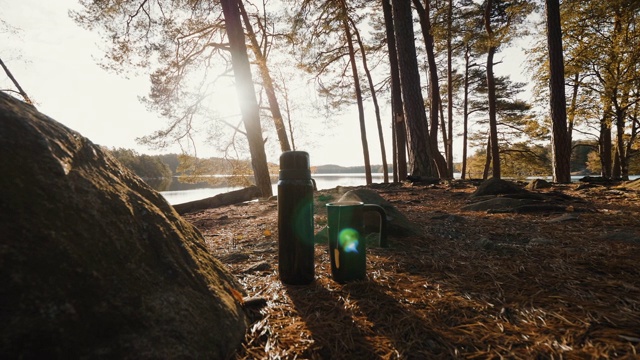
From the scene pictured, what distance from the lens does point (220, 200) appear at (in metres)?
7.08

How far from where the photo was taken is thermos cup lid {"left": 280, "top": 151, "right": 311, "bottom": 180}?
1.73 metres

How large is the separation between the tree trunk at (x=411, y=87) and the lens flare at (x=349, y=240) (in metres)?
6.52

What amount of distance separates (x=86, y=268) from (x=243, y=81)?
863 cm

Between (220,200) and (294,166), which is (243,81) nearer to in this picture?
(220,200)

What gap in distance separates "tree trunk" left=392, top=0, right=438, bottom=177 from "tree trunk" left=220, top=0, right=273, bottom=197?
432cm

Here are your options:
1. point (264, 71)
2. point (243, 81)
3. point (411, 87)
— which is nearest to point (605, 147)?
point (411, 87)

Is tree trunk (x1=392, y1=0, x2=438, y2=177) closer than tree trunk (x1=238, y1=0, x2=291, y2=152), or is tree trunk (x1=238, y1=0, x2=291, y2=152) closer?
tree trunk (x1=392, y1=0, x2=438, y2=177)

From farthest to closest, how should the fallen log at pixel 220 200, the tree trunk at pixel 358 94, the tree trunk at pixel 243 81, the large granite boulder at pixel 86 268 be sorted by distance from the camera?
the tree trunk at pixel 358 94 < the tree trunk at pixel 243 81 < the fallen log at pixel 220 200 < the large granite boulder at pixel 86 268

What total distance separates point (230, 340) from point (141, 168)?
9027 cm

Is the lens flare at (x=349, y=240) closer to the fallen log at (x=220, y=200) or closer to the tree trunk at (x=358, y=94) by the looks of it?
the fallen log at (x=220, y=200)

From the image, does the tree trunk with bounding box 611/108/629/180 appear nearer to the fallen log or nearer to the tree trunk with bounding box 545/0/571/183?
the tree trunk with bounding box 545/0/571/183

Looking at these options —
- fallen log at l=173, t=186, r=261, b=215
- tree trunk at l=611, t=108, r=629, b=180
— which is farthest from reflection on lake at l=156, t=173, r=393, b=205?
tree trunk at l=611, t=108, r=629, b=180

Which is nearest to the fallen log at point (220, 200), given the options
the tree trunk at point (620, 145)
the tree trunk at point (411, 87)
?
the tree trunk at point (411, 87)

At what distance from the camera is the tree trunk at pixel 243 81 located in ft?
28.2
